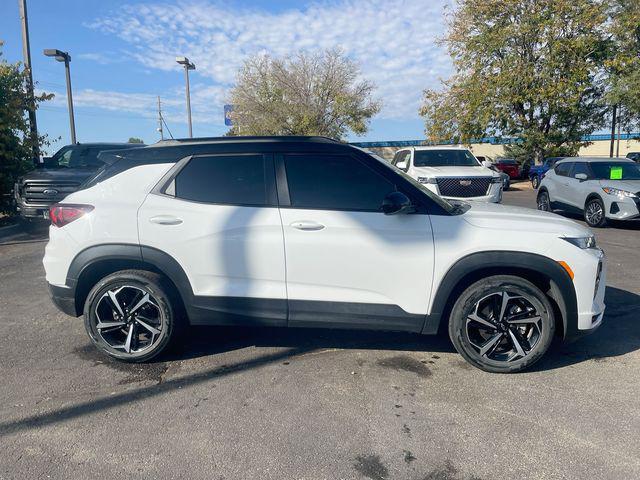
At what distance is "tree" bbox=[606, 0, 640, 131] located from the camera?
76.0 ft

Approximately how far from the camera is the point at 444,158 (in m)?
12.6

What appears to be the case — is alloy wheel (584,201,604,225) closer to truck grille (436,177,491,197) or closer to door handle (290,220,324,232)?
truck grille (436,177,491,197)

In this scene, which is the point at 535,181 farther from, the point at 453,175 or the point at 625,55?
the point at 453,175

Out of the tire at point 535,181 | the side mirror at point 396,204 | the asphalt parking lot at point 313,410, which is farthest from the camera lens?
the tire at point 535,181

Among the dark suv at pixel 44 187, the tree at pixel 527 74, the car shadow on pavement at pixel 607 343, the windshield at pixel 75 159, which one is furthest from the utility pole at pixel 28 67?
the tree at pixel 527 74

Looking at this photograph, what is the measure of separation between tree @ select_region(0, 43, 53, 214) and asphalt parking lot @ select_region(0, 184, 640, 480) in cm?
925

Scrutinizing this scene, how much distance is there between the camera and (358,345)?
4.55 m

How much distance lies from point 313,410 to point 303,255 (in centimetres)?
114

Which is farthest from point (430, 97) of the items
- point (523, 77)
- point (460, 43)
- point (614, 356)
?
point (614, 356)

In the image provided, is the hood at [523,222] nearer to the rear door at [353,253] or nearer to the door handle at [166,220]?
the rear door at [353,253]

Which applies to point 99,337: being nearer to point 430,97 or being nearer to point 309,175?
point 309,175

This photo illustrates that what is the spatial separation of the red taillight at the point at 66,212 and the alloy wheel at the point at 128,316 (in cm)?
67

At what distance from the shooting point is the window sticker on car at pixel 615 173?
38.1 feet

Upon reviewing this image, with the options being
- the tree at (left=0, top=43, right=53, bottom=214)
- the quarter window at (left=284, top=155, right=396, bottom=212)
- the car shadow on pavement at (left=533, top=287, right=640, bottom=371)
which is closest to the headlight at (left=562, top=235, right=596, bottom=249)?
the car shadow on pavement at (left=533, top=287, right=640, bottom=371)
